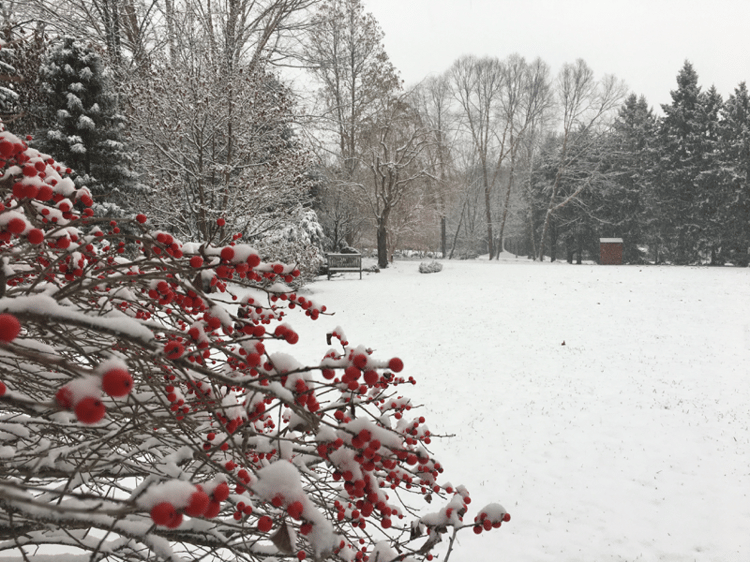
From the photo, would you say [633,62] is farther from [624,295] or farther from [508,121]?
[624,295]

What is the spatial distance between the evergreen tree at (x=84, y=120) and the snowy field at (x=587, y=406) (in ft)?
17.9

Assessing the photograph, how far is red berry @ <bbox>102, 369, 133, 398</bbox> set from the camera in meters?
0.54

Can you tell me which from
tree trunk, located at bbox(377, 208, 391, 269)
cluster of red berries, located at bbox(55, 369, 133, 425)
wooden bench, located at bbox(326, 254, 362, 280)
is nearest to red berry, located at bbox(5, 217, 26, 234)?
cluster of red berries, located at bbox(55, 369, 133, 425)

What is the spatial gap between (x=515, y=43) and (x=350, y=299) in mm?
22347

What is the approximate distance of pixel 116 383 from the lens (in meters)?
0.55

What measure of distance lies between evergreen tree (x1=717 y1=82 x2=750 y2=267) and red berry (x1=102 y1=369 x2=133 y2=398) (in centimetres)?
2518

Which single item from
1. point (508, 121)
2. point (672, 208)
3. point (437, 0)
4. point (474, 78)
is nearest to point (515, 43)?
point (474, 78)

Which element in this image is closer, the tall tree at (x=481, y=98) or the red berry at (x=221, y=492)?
the red berry at (x=221, y=492)

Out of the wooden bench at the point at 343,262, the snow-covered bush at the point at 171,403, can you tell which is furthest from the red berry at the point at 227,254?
the wooden bench at the point at 343,262

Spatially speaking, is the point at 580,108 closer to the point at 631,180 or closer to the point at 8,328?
the point at 631,180

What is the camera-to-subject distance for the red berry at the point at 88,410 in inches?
20.8

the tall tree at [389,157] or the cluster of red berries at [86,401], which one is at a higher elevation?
the tall tree at [389,157]

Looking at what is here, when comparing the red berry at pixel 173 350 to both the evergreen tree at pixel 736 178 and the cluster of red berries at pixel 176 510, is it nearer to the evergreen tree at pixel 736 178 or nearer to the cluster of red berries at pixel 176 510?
the cluster of red berries at pixel 176 510

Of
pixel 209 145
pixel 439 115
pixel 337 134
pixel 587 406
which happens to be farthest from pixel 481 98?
pixel 587 406
